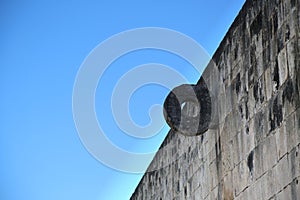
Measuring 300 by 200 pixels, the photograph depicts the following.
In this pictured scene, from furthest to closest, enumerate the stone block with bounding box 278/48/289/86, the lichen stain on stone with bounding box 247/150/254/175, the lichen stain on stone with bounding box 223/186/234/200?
the lichen stain on stone with bounding box 223/186/234/200
the lichen stain on stone with bounding box 247/150/254/175
the stone block with bounding box 278/48/289/86

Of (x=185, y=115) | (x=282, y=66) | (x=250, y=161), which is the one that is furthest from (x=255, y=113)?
(x=185, y=115)

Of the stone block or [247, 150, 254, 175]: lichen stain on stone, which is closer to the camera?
the stone block

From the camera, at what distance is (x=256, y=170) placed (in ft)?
21.5

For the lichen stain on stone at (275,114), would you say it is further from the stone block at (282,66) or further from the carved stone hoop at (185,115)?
the carved stone hoop at (185,115)

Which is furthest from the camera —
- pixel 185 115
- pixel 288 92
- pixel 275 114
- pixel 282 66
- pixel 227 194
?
pixel 185 115

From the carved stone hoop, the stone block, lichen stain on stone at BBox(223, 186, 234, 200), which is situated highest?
the carved stone hoop

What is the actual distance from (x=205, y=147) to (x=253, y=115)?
5.25 feet

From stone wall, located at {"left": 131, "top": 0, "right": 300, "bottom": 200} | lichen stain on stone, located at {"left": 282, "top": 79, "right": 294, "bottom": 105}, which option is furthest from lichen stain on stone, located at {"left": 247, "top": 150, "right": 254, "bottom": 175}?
lichen stain on stone, located at {"left": 282, "top": 79, "right": 294, "bottom": 105}

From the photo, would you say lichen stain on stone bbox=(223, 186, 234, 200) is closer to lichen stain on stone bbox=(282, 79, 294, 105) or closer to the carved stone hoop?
the carved stone hoop

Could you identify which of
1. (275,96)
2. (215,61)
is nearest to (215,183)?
(215,61)

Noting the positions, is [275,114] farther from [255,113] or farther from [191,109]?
[191,109]

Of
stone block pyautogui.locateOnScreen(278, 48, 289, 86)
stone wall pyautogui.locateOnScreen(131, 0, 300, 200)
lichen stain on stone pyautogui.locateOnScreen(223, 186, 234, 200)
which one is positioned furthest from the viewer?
lichen stain on stone pyautogui.locateOnScreen(223, 186, 234, 200)

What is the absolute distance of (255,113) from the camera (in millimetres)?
6668

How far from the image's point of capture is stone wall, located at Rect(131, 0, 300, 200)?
594 cm
